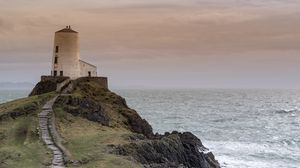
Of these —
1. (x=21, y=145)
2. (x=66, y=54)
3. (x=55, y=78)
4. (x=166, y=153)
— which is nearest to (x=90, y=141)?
(x=21, y=145)

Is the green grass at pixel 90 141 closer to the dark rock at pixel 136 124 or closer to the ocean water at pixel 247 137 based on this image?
the dark rock at pixel 136 124

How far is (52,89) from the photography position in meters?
71.2

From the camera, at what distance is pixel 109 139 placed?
147 feet

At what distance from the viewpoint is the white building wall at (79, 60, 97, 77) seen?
76812mm

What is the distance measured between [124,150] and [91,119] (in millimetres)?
13970

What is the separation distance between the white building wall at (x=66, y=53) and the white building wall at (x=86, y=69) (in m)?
2.36

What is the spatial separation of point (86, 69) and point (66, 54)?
5783mm

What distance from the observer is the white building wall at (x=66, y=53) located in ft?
241

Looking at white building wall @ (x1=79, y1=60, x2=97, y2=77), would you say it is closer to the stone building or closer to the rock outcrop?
the stone building

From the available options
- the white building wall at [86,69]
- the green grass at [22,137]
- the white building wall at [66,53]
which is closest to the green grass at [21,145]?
the green grass at [22,137]

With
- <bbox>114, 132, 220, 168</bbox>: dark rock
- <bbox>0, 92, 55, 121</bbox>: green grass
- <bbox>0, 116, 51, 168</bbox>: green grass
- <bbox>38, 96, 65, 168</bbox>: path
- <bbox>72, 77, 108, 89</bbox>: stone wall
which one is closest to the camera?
<bbox>38, 96, 65, 168</bbox>: path

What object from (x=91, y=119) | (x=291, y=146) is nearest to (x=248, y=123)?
(x=291, y=146)

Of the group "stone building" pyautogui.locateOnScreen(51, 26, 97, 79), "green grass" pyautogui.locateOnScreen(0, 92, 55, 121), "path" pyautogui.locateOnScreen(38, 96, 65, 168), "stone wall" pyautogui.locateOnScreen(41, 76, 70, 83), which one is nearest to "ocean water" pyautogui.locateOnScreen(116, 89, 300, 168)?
"path" pyautogui.locateOnScreen(38, 96, 65, 168)

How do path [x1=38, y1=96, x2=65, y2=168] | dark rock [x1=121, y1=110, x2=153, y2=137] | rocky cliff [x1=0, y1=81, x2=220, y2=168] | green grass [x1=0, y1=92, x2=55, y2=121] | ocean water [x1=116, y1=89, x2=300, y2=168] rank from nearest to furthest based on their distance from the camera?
path [x1=38, y1=96, x2=65, y2=168], rocky cliff [x1=0, y1=81, x2=220, y2=168], green grass [x1=0, y1=92, x2=55, y2=121], dark rock [x1=121, y1=110, x2=153, y2=137], ocean water [x1=116, y1=89, x2=300, y2=168]
